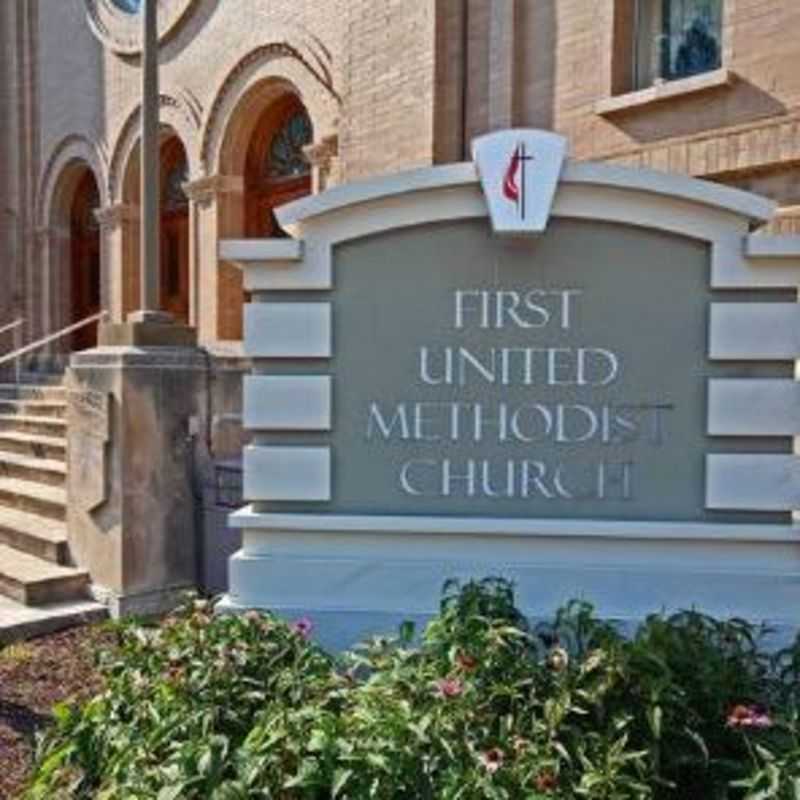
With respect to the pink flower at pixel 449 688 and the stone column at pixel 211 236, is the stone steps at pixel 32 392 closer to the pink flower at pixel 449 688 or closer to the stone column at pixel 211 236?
the stone column at pixel 211 236

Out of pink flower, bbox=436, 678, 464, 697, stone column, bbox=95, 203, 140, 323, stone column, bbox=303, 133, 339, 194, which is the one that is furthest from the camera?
stone column, bbox=95, 203, 140, 323

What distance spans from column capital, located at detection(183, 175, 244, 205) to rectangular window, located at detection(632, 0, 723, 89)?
5971 mm

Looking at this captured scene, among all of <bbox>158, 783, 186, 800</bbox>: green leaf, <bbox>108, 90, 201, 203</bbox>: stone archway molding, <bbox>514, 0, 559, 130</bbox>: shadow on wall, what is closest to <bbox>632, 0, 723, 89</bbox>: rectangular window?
<bbox>514, 0, 559, 130</bbox>: shadow on wall

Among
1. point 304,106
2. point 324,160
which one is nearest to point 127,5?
point 304,106

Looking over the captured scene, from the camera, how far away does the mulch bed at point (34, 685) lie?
4020 millimetres

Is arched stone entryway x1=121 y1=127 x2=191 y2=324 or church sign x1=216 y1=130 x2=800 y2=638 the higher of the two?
arched stone entryway x1=121 y1=127 x2=191 y2=324

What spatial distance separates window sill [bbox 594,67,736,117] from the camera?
22.9 feet

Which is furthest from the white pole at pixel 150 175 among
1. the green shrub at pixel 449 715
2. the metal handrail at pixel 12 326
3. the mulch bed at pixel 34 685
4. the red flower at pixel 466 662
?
the metal handrail at pixel 12 326

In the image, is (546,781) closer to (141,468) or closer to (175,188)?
(141,468)

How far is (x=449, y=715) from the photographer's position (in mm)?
2916

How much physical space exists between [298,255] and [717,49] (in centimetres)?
506

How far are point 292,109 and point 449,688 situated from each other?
10.3 meters

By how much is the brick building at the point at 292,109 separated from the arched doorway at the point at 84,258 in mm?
36

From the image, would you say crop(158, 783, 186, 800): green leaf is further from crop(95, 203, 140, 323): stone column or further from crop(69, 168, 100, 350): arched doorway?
crop(69, 168, 100, 350): arched doorway
